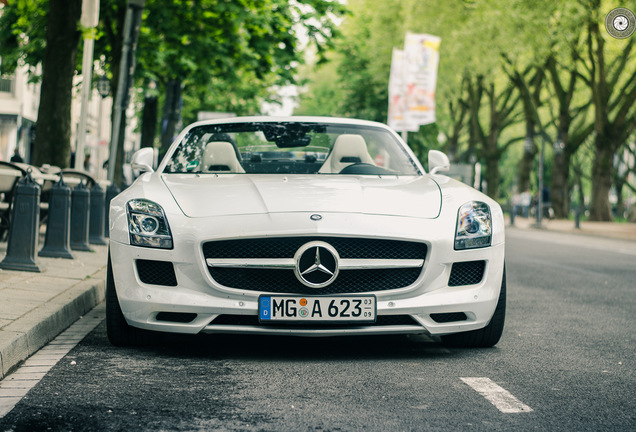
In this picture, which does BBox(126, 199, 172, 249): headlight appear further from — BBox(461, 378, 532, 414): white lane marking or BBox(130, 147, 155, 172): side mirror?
BBox(461, 378, 532, 414): white lane marking

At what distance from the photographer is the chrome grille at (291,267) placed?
18.0ft

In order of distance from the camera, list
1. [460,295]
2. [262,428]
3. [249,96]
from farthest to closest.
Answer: [249,96] < [460,295] < [262,428]

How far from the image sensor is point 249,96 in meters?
39.4

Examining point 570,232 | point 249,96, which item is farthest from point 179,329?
point 249,96

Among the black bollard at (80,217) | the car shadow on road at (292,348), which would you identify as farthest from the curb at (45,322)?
the black bollard at (80,217)

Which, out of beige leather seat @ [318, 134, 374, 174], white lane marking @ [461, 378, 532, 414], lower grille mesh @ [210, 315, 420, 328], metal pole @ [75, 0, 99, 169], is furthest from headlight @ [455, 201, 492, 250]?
metal pole @ [75, 0, 99, 169]

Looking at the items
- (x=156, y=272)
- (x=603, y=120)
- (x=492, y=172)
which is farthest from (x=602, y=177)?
(x=156, y=272)

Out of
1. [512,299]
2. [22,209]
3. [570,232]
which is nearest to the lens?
[22,209]

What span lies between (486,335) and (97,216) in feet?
25.8

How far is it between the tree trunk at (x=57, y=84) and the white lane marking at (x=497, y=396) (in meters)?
11.7

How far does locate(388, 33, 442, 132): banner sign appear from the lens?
31344 mm

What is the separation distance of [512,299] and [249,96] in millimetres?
30919

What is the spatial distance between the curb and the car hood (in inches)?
44.4

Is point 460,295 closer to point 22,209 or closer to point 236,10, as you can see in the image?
point 22,209
